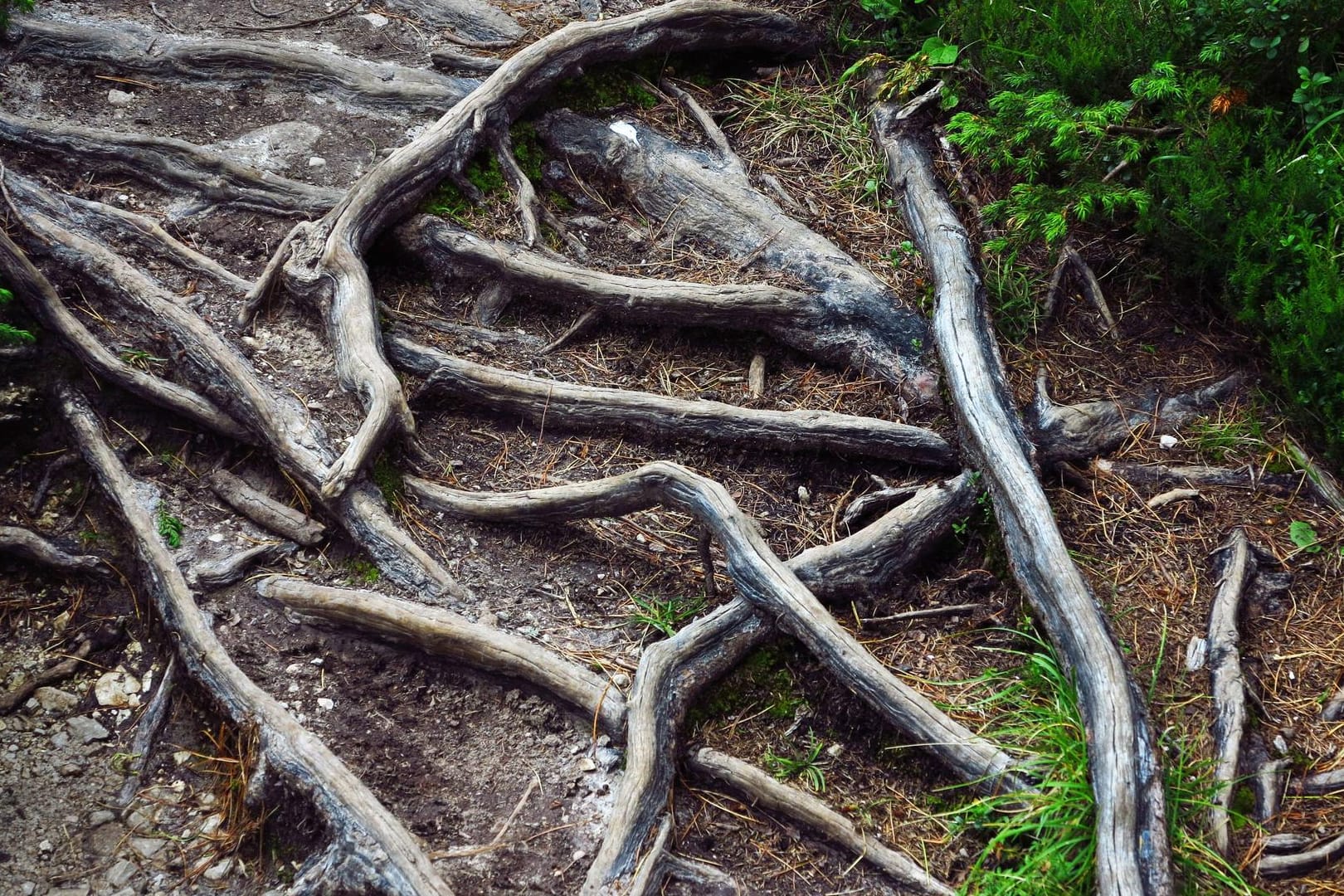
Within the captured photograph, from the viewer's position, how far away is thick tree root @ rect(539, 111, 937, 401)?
4.65 meters

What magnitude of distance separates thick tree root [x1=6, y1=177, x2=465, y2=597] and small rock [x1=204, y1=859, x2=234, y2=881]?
42.8 inches

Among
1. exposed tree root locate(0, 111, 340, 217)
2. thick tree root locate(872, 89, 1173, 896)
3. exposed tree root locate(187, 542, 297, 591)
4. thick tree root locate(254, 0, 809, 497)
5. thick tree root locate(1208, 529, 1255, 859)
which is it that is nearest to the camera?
thick tree root locate(872, 89, 1173, 896)

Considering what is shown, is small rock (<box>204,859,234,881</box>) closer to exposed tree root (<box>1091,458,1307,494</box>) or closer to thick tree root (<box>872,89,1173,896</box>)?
thick tree root (<box>872,89,1173,896</box>)

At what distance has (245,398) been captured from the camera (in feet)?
13.5

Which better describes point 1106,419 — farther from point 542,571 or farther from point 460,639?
point 460,639

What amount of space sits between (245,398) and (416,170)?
137 centimetres

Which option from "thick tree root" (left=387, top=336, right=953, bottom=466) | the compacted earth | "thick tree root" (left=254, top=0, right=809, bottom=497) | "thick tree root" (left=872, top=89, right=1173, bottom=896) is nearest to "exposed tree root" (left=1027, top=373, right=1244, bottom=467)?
the compacted earth

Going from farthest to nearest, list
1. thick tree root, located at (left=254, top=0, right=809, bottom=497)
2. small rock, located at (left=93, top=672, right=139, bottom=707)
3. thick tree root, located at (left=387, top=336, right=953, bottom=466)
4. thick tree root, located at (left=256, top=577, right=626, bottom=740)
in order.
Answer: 1. thick tree root, located at (left=387, top=336, right=953, bottom=466)
2. thick tree root, located at (left=254, top=0, right=809, bottom=497)
3. small rock, located at (left=93, top=672, right=139, bottom=707)
4. thick tree root, located at (left=256, top=577, right=626, bottom=740)

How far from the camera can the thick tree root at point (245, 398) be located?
388 cm

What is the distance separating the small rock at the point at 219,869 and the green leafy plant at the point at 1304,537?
154 inches

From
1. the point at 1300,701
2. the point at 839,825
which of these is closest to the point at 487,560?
the point at 839,825

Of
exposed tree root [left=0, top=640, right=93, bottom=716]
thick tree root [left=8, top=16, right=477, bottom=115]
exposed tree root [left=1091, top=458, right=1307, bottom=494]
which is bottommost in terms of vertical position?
exposed tree root [left=0, top=640, right=93, bottom=716]

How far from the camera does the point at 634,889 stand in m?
3.10

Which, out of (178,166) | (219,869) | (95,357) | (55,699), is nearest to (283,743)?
(219,869)
